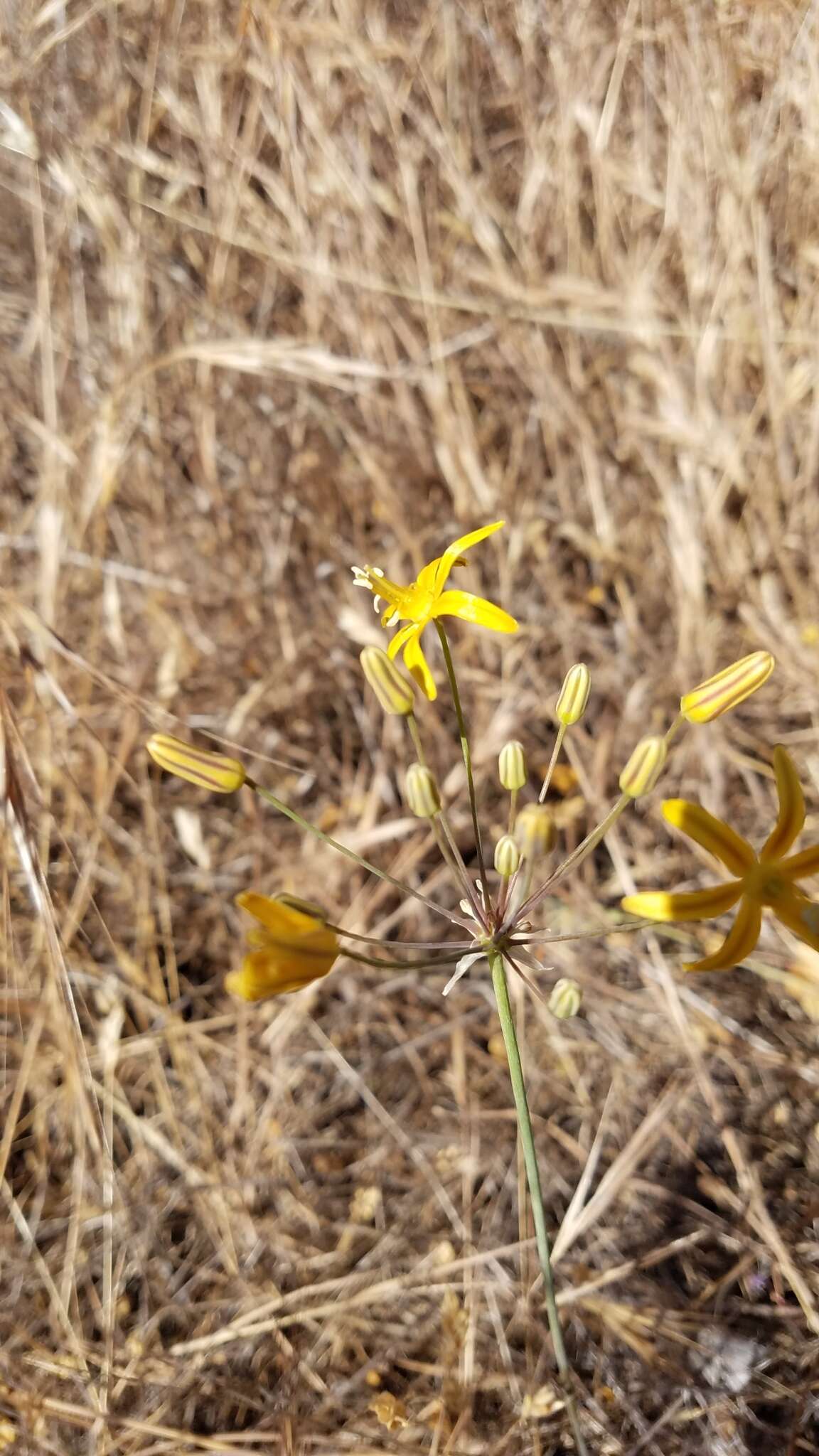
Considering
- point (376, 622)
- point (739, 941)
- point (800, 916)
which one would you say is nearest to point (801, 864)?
point (800, 916)

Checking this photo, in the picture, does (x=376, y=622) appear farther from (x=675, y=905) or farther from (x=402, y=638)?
(x=675, y=905)

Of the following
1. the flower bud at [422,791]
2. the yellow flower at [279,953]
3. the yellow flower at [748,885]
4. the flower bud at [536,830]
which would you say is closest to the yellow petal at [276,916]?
the yellow flower at [279,953]

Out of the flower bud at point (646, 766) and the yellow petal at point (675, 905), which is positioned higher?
the flower bud at point (646, 766)

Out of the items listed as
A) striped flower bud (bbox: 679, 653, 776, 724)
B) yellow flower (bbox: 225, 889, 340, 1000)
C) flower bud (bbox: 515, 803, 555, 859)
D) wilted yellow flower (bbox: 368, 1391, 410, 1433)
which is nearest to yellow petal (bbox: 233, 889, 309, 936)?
yellow flower (bbox: 225, 889, 340, 1000)

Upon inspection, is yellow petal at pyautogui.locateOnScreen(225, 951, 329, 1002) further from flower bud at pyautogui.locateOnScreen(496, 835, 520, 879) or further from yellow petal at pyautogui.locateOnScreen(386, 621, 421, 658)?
yellow petal at pyautogui.locateOnScreen(386, 621, 421, 658)

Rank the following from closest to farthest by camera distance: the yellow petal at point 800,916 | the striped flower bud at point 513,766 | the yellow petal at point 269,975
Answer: the yellow petal at point 269,975 → the yellow petal at point 800,916 → the striped flower bud at point 513,766

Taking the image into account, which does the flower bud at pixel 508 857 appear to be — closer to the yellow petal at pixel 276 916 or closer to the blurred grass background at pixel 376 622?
the yellow petal at pixel 276 916

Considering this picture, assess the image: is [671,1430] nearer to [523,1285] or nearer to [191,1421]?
[523,1285]
